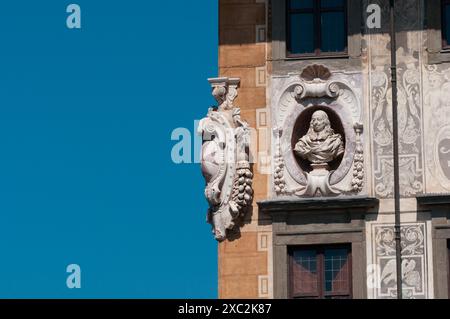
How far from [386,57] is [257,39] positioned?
8.24 feet

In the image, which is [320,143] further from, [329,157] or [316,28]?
[316,28]

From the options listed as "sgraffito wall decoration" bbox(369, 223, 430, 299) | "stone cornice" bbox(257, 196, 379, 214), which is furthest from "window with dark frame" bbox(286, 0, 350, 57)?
"sgraffito wall decoration" bbox(369, 223, 430, 299)

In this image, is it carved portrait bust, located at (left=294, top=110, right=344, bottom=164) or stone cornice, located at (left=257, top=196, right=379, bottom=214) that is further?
carved portrait bust, located at (left=294, top=110, right=344, bottom=164)

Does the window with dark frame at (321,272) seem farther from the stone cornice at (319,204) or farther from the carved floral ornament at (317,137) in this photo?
the carved floral ornament at (317,137)

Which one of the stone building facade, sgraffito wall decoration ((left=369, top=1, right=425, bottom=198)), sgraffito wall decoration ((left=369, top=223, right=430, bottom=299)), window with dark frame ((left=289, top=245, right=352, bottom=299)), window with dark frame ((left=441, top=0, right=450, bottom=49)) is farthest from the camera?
window with dark frame ((left=441, top=0, right=450, bottom=49))

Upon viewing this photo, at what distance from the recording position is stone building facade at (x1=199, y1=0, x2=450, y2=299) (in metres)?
69.4

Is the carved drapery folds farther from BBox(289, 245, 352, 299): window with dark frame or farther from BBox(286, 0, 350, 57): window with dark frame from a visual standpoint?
BBox(286, 0, 350, 57): window with dark frame

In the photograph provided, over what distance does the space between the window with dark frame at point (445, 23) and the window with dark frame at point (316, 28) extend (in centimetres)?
186

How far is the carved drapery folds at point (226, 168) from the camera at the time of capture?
229 ft

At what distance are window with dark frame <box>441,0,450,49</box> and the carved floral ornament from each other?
1.97 meters

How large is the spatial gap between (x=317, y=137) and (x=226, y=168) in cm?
181

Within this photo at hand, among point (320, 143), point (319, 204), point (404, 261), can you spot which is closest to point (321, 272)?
point (319, 204)
